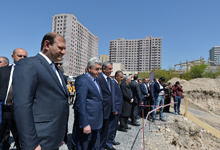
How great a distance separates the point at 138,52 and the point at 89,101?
14857 cm

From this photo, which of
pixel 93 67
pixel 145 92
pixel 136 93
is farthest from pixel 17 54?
pixel 145 92

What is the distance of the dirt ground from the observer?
5.24m

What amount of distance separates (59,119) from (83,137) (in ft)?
4.24

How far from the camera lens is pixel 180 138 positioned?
6730 millimetres

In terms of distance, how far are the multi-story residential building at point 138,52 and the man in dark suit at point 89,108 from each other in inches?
5310

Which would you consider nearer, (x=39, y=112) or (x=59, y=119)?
(x=39, y=112)

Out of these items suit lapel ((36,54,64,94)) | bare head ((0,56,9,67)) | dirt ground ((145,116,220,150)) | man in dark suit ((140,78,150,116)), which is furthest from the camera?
man in dark suit ((140,78,150,116))

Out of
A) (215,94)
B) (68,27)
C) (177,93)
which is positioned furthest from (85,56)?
(177,93)

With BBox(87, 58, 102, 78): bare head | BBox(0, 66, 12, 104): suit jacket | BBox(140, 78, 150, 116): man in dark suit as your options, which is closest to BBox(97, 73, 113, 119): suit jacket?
BBox(87, 58, 102, 78): bare head

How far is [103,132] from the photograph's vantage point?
3.43m

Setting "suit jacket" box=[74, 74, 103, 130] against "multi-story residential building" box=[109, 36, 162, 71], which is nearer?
"suit jacket" box=[74, 74, 103, 130]

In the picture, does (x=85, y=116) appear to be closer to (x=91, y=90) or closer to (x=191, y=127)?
(x=91, y=90)

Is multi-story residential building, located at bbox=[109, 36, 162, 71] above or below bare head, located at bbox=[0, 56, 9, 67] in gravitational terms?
above

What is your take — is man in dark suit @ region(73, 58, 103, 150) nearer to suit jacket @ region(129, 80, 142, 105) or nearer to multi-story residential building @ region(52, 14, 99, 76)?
suit jacket @ region(129, 80, 142, 105)
